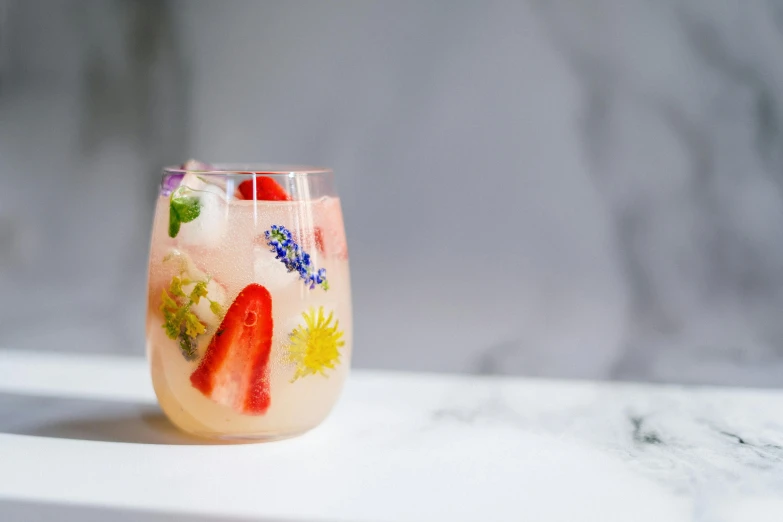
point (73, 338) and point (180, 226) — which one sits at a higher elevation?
point (180, 226)

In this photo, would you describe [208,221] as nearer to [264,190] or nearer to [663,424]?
[264,190]

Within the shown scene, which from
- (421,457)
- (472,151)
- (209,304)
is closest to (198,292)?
(209,304)

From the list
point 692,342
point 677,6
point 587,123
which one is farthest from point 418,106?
point 692,342

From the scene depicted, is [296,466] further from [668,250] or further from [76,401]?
[668,250]

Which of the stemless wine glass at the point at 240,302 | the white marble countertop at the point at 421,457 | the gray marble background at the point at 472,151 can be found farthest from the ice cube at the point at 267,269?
the gray marble background at the point at 472,151

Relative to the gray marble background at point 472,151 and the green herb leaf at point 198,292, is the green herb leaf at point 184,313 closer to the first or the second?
the green herb leaf at point 198,292

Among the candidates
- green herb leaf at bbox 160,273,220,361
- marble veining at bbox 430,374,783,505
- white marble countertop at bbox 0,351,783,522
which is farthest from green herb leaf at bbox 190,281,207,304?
marble veining at bbox 430,374,783,505
